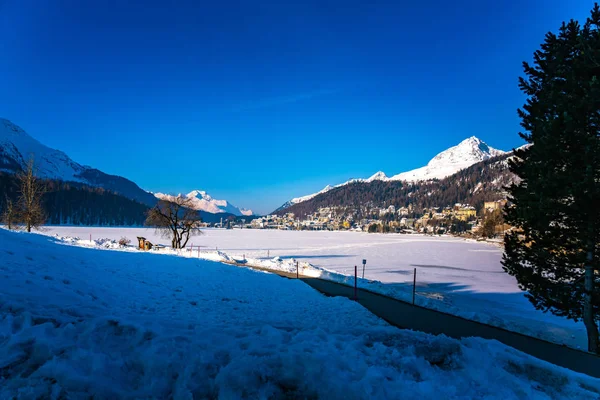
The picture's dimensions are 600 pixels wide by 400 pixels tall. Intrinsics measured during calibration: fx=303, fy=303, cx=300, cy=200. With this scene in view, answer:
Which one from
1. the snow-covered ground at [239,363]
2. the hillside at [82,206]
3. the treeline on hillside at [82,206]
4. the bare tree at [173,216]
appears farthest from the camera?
the hillside at [82,206]

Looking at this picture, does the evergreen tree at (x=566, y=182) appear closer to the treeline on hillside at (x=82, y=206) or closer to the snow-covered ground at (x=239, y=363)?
the snow-covered ground at (x=239, y=363)

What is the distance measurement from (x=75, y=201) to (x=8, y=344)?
18434cm

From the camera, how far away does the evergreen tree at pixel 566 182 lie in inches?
351

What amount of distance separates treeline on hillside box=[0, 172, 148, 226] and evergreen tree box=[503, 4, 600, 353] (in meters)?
156

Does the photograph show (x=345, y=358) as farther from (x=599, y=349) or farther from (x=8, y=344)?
(x=599, y=349)

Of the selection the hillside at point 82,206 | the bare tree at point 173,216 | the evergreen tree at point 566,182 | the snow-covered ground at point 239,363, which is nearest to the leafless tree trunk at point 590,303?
the evergreen tree at point 566,182

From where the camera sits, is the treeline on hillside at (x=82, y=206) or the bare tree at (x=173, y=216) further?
the treeline on hillside at (x=82, y=206)

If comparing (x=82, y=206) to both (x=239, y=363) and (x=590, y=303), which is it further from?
(x=590, y=303)

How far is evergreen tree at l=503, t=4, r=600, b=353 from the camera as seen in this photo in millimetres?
8922

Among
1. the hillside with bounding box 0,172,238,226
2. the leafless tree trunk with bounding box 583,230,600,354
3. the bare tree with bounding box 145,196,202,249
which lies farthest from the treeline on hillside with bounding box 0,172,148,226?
the leafless tree trunk with bounding box 583,230,600,354

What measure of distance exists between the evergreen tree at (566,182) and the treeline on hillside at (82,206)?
15607cm

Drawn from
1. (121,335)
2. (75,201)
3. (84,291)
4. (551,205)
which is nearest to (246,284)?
(84,291)

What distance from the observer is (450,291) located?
2138 cm

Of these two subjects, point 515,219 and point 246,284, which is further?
point 246,284
